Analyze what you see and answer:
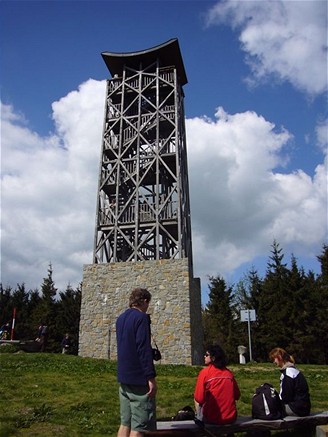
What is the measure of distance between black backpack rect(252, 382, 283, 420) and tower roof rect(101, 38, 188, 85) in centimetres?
1836

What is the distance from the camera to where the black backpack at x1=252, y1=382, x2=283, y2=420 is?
432cm

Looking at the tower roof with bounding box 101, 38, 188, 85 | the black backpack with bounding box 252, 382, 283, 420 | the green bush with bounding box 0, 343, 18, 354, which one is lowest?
the black backpack with bounding box 252, 382, 283, 420

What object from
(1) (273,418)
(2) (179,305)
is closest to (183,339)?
(2) (179,305)

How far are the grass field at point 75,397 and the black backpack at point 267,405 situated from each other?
1.45 metres

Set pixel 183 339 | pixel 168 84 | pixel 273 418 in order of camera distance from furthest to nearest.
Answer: pixel 168 84, pixel 183 339, pixel 273 418

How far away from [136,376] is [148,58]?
19705 mm

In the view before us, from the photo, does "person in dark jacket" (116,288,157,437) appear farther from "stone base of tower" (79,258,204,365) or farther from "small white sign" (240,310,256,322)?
"small white sign" (240,310,256,322)

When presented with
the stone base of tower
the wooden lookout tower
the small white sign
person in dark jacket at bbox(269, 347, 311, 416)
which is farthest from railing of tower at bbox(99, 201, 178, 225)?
person in dark jacket at bbox(269, 347, 311, 416)

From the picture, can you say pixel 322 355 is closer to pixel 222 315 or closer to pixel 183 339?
pixel 222 315

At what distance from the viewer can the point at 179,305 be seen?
14.8 metres

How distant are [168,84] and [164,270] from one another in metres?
9.77

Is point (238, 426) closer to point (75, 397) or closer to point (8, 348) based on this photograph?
point (75, 397)

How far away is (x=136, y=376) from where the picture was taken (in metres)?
3.42

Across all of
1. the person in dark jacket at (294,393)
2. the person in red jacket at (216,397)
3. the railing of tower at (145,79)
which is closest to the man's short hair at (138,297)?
the person in red jacket at (216,397)
